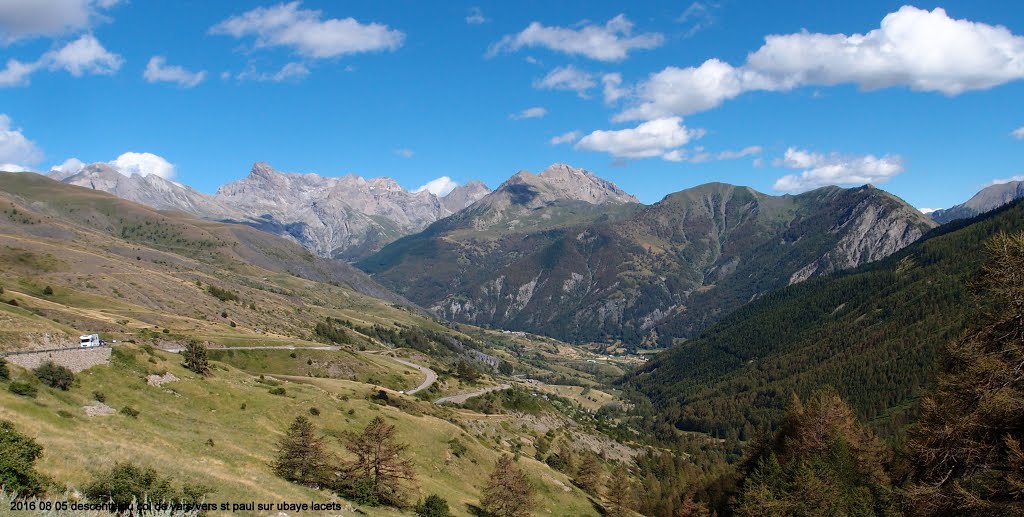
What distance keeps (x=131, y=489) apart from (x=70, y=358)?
136 feet

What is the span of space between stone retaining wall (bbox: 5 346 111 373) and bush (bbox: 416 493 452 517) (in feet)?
125

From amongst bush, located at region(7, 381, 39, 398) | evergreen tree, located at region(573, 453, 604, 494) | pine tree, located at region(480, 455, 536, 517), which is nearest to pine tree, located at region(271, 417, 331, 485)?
bush, located at region(7, 381, 39, 398)

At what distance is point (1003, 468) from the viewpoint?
25.5 meters

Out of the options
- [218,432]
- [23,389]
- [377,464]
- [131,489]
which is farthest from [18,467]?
[218,432]

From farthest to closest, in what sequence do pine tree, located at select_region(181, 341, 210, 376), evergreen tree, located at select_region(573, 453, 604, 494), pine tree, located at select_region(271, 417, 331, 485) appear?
evergreen tree, located at select_region(573, 453, 604, 494)
pine tree, located at select_region(181, 341, 210, 376)
pine tree, located at select_region(271, 417, 331, 485)

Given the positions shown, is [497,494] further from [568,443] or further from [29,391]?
[568,443]

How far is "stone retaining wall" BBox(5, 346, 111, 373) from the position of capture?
52750 mm

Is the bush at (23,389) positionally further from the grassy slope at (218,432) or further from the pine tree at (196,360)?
the pine tree at (196,360)

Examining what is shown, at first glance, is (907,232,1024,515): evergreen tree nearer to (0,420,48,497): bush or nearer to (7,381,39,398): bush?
(0,420,48,497): bush

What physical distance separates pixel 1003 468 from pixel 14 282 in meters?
179

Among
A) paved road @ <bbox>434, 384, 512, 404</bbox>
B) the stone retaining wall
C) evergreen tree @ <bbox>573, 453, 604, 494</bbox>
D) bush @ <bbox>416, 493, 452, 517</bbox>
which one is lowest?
evergreen tree @ <bbox>573, 453, 604, 494</bbox>

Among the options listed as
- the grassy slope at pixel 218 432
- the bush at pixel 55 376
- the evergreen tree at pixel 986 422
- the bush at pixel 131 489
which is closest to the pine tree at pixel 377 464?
the grassy slope at pixel 218 432

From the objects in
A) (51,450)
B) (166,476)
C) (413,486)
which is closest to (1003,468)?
(166,476)

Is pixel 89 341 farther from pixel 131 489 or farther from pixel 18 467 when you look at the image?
pixel 131 489
